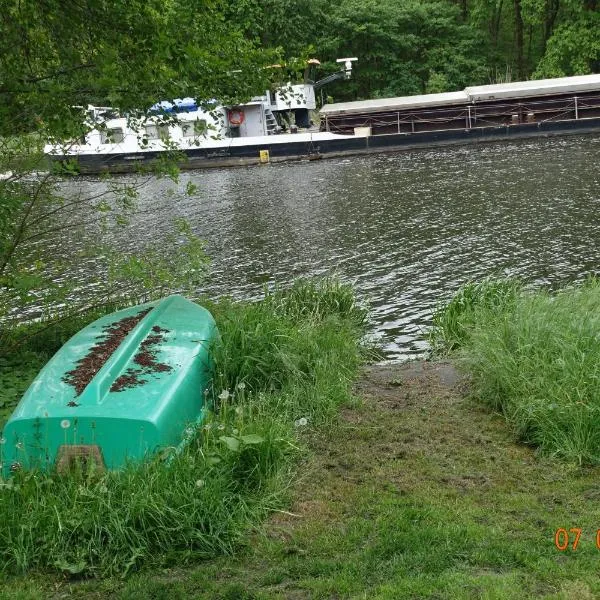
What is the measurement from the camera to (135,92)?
690cm

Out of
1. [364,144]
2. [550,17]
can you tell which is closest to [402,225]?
[364,144]

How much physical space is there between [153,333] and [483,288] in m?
5.31

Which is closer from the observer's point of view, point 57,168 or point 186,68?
point 186,68

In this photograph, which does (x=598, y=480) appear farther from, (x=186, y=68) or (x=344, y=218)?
(x=344, y=218)

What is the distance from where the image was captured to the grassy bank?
6.08 meters

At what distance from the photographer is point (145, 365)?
21.6ft

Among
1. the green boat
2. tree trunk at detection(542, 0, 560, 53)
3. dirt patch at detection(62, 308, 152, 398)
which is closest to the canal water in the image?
dirt patch at detection(62, 308, 152, 398)

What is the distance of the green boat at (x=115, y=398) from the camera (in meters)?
5.53

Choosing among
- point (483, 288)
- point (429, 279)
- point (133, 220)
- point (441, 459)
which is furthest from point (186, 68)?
point (133, 220)

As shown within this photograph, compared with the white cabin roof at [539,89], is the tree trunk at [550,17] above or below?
above
